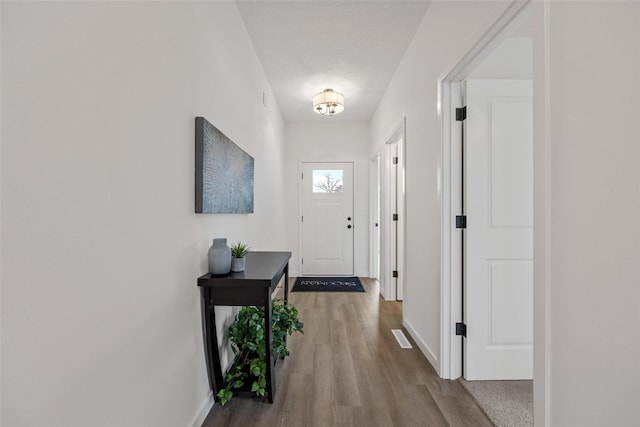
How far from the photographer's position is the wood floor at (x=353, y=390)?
1.59 m

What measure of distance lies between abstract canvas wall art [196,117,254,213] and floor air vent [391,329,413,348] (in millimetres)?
1651

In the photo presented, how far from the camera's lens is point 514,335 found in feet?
6.44

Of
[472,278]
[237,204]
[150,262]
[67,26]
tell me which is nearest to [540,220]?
[472,278]

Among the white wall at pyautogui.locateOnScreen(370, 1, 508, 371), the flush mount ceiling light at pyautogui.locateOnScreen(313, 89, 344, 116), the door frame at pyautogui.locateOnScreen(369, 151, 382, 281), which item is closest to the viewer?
the white wall at pyautogui.locateOnScreen(370, 1, 508, 371)

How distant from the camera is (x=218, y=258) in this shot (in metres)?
1.60

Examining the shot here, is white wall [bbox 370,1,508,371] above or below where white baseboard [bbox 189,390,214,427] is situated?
above

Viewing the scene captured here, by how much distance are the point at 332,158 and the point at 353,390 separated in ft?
12.4

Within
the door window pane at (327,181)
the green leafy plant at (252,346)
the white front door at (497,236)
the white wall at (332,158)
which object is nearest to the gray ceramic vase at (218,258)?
the green leafy plant at (252,346)

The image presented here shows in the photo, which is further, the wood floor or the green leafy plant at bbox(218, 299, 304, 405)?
the green leafy plant at bbox(218, 299, 304, 405)

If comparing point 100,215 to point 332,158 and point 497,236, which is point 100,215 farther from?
point 332,158

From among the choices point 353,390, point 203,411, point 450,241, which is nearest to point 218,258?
point 203,411

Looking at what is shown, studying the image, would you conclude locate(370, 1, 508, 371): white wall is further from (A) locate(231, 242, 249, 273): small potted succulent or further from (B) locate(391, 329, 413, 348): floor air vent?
(A) locate(231, 242, 249, 273): small potted succulent

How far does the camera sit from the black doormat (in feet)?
14.1

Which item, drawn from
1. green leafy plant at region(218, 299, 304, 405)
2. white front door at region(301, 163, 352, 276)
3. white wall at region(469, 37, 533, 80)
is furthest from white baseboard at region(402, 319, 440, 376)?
white front door at region(301, 163, 352, 276)
